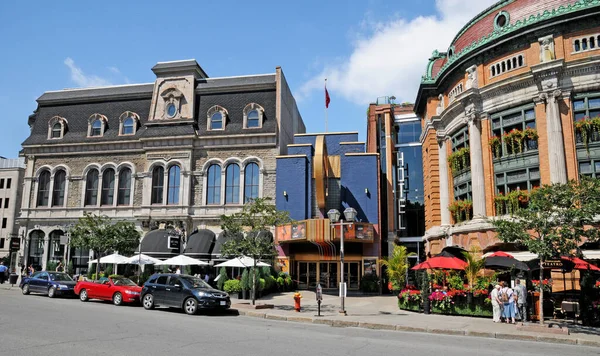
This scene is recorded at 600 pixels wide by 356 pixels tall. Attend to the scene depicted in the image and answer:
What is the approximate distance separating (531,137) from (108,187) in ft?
98.0

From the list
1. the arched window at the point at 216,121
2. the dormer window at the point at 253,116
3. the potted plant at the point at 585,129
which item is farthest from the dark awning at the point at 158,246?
the potted plant at the point at 585,129

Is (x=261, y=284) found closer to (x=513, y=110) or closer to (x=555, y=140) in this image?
(x=513, y=110)

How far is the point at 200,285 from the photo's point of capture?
65.5 ft

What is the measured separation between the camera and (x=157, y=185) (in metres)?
35.6

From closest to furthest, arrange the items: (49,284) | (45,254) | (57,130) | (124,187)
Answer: (49,284)
(124,187)
(45,254)
(57,130)

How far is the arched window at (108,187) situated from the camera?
120ft

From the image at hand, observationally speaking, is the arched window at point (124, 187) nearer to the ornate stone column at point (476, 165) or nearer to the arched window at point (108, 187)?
the arched window at point (108, 187)

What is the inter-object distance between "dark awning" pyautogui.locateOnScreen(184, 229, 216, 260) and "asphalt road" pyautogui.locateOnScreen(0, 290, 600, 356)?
13.5 m

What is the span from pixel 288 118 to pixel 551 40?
19505 mm

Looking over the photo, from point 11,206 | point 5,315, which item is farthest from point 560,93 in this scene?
point 11,206

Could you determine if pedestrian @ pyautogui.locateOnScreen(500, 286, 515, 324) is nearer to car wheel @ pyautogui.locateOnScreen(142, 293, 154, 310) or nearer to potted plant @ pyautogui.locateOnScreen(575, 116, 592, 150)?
potted plant @ pyautogui.locateOnScreen(575, 116, 592, 150)

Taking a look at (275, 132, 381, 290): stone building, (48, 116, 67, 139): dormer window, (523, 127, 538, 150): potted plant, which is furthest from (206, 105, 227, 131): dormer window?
(523, 127, 538, 150): potted plant

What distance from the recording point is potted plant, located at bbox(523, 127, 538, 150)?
Answer: 2455cm

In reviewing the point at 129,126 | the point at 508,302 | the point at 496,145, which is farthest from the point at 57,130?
the point at 508,302
